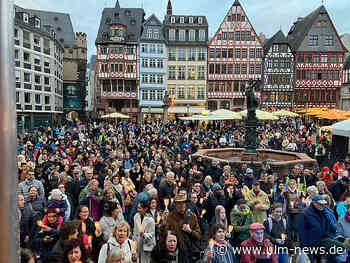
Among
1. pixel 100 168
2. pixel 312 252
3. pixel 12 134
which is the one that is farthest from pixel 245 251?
pixel 100 168

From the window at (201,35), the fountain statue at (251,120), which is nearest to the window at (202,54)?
the window at (201,35)

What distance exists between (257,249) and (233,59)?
135 feet

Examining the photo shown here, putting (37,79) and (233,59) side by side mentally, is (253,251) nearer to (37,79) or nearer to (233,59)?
(37,79)

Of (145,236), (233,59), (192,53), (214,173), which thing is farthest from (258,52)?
(145,236)

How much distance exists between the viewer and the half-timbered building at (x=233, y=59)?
41375 millimetres

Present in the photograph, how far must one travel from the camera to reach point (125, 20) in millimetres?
43812

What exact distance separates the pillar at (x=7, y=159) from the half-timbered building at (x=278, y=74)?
43893 mm

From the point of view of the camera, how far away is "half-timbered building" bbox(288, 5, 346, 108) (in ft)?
138

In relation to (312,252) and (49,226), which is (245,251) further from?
(49,226)

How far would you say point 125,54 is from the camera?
41.9m

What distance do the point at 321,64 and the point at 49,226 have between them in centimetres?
4604

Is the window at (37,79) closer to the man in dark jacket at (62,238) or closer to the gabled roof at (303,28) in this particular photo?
the gabled roof at (303,28)

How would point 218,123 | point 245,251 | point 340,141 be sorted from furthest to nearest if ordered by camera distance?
1. point 218,123
2. point 340,141
3. point 245,251

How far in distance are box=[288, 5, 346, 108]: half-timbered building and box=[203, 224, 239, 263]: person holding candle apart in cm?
4258
